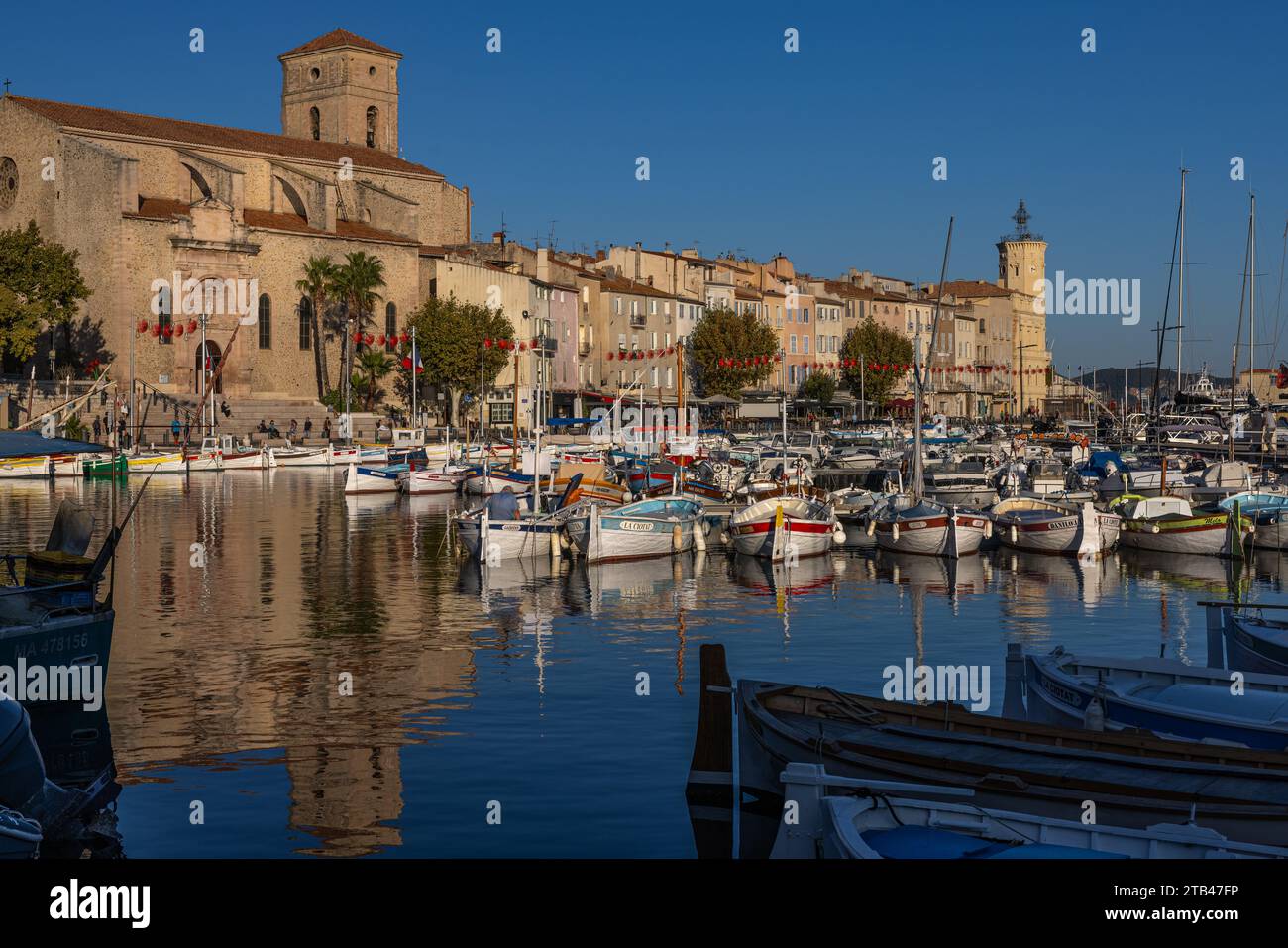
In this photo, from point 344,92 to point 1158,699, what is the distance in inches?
3927

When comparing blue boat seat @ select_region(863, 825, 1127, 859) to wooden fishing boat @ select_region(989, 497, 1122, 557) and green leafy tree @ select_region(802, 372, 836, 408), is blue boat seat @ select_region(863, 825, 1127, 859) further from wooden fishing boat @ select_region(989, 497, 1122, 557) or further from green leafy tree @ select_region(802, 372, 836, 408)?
green leafy tree @ select_region(802, 372, 836, 408)

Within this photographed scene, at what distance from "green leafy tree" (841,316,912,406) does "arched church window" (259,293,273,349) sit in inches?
1996

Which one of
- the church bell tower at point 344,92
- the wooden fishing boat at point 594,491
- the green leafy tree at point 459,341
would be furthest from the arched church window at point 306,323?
the wooden fishing boat at point 594,491

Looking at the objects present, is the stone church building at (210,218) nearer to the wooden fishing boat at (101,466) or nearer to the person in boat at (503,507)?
the wooden fishing boat at (101,466)

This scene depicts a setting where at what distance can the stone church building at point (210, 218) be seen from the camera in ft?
268

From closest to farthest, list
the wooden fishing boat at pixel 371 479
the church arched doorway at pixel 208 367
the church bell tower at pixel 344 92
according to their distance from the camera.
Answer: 1. the wooden fishing boat at pixel 371 479
2. the church arched doorway at pixel 208 367
3. the church bell tower at pixel 344 92

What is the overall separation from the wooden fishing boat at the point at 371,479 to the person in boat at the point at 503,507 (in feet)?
70.3

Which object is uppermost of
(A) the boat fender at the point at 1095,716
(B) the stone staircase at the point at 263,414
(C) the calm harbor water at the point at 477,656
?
(B) the stone staircase at the point at 263,414

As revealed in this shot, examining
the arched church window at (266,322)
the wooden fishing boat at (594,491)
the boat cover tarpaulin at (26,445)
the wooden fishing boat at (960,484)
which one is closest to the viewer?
the boat cover tarpaulin at (26,445)

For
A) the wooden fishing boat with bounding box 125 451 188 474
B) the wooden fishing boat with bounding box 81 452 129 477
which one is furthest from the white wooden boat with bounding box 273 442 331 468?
the wooden fishing boat with bounding box 81 452 129 477

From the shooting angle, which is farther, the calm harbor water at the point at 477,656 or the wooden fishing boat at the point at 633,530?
the wooden fishing boat at the point at 633,530

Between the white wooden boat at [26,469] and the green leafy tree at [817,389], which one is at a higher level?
the green leafy tree at [817,389]

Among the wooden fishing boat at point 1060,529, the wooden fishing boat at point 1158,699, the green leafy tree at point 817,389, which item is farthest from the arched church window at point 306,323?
the wooden fishing boat at point 1158,699

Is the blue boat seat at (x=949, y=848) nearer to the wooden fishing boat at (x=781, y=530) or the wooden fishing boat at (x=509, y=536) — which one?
the wooden fishing boat at (x=509, y=536)
